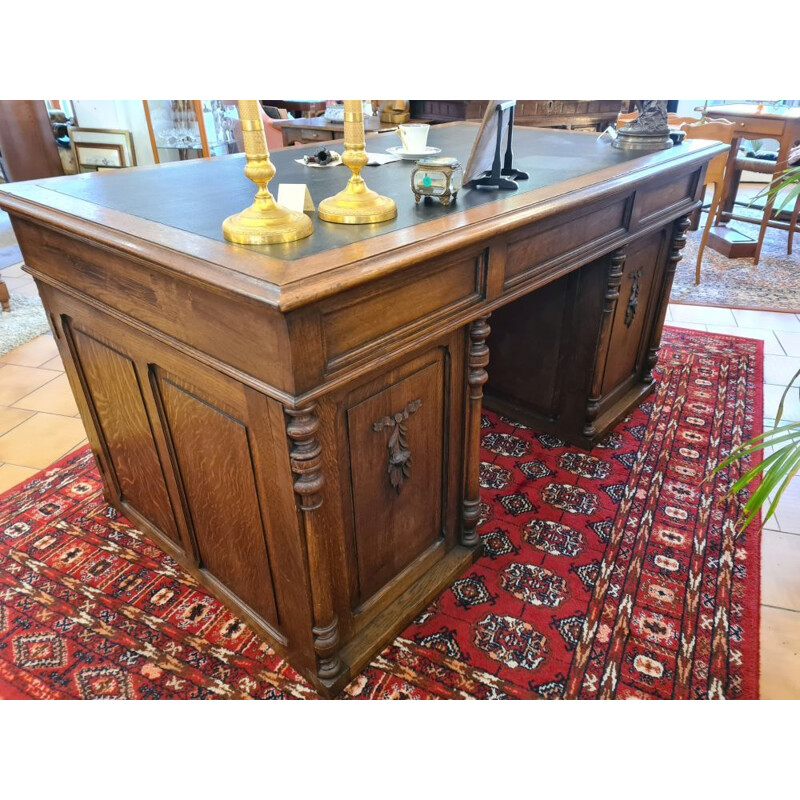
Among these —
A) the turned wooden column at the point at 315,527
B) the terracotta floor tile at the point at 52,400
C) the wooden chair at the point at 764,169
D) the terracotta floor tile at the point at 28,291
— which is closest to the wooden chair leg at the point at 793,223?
the wooden chair at the point at 764,169

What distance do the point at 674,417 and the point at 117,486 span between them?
7.43 feet

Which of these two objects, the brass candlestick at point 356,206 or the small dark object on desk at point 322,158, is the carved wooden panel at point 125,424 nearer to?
the brass candlestick at point 356,206

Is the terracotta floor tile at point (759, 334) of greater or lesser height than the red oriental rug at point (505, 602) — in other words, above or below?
below

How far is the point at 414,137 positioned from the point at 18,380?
2.31 meters

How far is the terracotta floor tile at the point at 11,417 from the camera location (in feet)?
8.52

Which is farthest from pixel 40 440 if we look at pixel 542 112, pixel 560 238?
pixel 542 112

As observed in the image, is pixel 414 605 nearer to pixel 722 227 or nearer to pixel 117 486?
pixel 117 486

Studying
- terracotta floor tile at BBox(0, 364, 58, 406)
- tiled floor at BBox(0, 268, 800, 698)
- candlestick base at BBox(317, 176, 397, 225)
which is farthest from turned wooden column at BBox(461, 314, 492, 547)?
terracotta floor tile at BBox(0, 364, 58, 406)

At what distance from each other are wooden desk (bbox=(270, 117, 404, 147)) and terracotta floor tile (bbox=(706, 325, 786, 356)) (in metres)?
2.59

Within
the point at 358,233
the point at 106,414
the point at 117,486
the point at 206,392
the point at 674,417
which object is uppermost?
the point at 358,233

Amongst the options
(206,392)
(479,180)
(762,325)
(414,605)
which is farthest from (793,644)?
(762,325)

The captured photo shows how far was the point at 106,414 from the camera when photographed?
1762 millimetres

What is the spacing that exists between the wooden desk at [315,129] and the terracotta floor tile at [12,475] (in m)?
3.10

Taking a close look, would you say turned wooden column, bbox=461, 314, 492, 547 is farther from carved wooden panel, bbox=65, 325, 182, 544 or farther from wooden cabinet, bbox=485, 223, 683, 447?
carved wooden panel, bbox=65, 325, 182, 544
